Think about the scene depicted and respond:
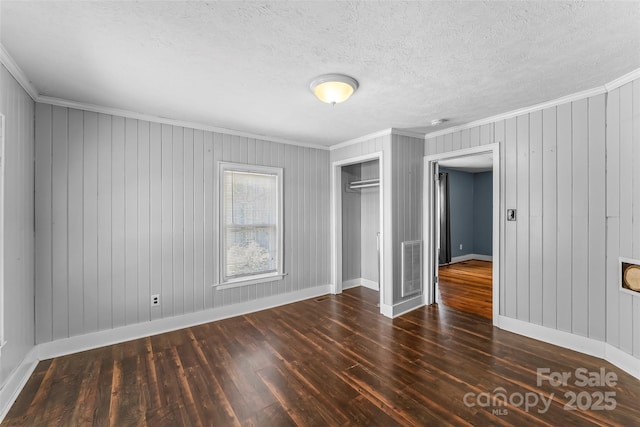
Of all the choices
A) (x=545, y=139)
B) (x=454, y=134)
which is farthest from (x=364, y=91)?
(x=545, y=139)

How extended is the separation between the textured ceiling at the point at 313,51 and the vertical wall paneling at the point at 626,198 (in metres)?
0.31

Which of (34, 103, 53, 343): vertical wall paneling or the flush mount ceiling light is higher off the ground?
the flush mount ceiling light

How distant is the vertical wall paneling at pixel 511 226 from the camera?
10.6ft

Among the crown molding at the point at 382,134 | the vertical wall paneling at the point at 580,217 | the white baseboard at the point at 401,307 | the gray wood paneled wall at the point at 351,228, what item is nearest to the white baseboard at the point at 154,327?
the gray wood paneled wall at the point at 351,228

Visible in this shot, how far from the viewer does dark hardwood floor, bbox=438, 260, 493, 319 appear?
4059 mm

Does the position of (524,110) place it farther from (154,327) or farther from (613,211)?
(154,327)

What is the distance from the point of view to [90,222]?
2.95 m

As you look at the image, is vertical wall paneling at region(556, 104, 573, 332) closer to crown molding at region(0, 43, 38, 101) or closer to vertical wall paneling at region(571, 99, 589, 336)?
vertical wall paneling at region(571, 99, 589, 336)

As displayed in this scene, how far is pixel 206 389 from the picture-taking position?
7.34ft

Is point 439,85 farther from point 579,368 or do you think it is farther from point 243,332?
point 243,332

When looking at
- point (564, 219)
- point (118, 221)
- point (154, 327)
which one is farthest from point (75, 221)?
point (564, 219)

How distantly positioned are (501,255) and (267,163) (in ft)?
10.9

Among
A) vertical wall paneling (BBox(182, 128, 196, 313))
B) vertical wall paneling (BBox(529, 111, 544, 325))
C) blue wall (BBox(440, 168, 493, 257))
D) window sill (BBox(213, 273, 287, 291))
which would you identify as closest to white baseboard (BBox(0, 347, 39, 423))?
vertical wall paneling (BBox(182, 128, 196, 313))

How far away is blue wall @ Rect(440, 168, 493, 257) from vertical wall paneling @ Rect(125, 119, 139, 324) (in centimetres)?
683
